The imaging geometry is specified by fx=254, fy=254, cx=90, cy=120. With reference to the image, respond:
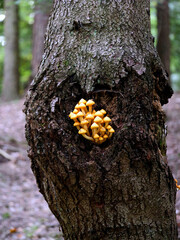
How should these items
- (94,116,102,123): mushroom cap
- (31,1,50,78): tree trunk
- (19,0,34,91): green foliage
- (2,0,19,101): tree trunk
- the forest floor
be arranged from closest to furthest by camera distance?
(94,116,102,123): mushroom cap, the forest floor, (31,1,50,78): tree trunk, (2,0,19,101): tree trunk, (19,0,34,91): green foliage

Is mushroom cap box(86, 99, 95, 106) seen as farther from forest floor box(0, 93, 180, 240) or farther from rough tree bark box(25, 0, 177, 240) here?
forest floor box(0, 93, 180, 240)

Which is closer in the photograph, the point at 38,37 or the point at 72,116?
the point at 72,116

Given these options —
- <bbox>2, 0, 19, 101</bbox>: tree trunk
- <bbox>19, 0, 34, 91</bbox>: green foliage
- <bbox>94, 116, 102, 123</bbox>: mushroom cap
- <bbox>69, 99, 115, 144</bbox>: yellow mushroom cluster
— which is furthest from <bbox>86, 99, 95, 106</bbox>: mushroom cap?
<bbox>19, 0, 34, 91</bbox>: green foliage

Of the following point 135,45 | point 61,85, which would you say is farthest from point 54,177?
point 135,45

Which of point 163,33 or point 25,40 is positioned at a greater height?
point 25,40

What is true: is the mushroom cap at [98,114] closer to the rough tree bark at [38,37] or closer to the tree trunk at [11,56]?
the rough tree bark at [38,37]

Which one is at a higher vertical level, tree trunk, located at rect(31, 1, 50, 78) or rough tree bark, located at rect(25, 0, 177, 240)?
tree trunk, located at rect(31, 1, 50, 78)

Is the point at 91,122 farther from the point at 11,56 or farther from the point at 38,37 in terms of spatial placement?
the point at 11,56

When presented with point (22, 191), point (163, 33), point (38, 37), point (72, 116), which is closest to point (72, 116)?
point (72, 116)
